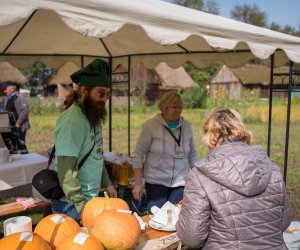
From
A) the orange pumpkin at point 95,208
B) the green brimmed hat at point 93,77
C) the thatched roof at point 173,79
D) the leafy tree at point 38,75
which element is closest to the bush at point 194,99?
the thatched roof at point 173,79

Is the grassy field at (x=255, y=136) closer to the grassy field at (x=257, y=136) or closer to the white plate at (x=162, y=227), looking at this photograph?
the grassy field at (x=257, y=136)

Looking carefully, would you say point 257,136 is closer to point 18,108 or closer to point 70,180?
point 18,108

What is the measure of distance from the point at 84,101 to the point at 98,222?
90cm

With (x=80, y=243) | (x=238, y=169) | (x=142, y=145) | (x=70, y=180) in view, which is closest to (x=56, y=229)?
(x=80, y=243)

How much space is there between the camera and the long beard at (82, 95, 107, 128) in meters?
2.43

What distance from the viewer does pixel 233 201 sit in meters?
1.77

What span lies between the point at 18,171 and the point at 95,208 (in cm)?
242

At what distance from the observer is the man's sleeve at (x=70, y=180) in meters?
2.26

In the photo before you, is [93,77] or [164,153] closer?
[93,77]

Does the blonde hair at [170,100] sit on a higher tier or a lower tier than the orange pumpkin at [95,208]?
higher

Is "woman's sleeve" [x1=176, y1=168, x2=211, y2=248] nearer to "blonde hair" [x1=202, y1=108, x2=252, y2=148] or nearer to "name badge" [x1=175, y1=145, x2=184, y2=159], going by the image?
"blonde hair" [x1=202, y1=108, x2=252, y2=148]

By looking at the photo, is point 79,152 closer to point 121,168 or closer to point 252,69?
point 121,168

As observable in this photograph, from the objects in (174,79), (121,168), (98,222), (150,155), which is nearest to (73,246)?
(98,222)

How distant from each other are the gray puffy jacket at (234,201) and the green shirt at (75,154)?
Result: 78cm
